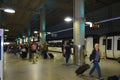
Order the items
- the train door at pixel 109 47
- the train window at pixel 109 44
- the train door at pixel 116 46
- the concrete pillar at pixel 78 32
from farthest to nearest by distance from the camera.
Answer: the train window at pixel 109 44 → the train door at pixel 109 47 → the train door at pixel 116 46 → the concrete pillar at pixel 78 32

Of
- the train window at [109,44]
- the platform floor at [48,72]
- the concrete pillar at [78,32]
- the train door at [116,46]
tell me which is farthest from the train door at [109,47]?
the concrete pillar at [78,32]

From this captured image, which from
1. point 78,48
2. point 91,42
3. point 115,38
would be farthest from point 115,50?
point 78,48

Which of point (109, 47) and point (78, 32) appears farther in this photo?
point (109, 47)

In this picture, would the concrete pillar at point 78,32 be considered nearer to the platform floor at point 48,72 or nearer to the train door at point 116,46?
the platform floor at point 48,72

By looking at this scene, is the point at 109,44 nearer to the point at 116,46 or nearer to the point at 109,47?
the point at 109,47

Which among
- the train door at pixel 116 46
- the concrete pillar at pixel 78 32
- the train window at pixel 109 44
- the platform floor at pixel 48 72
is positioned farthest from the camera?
the train window at pixel 109 44

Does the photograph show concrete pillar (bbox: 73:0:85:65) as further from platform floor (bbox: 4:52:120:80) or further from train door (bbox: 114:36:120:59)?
train door (bbox: 114:36:120:59)

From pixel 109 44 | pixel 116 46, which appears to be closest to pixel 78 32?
pixel 116 46

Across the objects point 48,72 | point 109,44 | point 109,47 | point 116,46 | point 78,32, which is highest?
point 78,32

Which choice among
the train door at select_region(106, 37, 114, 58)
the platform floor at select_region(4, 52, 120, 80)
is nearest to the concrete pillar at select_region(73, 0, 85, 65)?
the platform floor at select_region(4, 52, 120, 80)

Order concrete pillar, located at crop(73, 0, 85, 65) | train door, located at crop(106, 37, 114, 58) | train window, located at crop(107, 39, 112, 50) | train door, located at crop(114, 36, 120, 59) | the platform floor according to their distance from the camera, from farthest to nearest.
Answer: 1. train window, located at crop(107, 39, 112, 50)
2. train door, located at crop(106, 37, 114, 58)
3. train door, located at crop(114, 36, 120, 59)
4. concrete pillar, located at crop(73, 0, 85, 65)
5. the platform floor

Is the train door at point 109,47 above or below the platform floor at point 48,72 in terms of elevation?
above

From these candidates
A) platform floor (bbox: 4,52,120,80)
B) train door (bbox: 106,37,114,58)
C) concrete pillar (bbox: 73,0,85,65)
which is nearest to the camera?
platform floor (bbox: 4,52,120,80)

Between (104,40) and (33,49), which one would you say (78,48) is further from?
(104,40)
